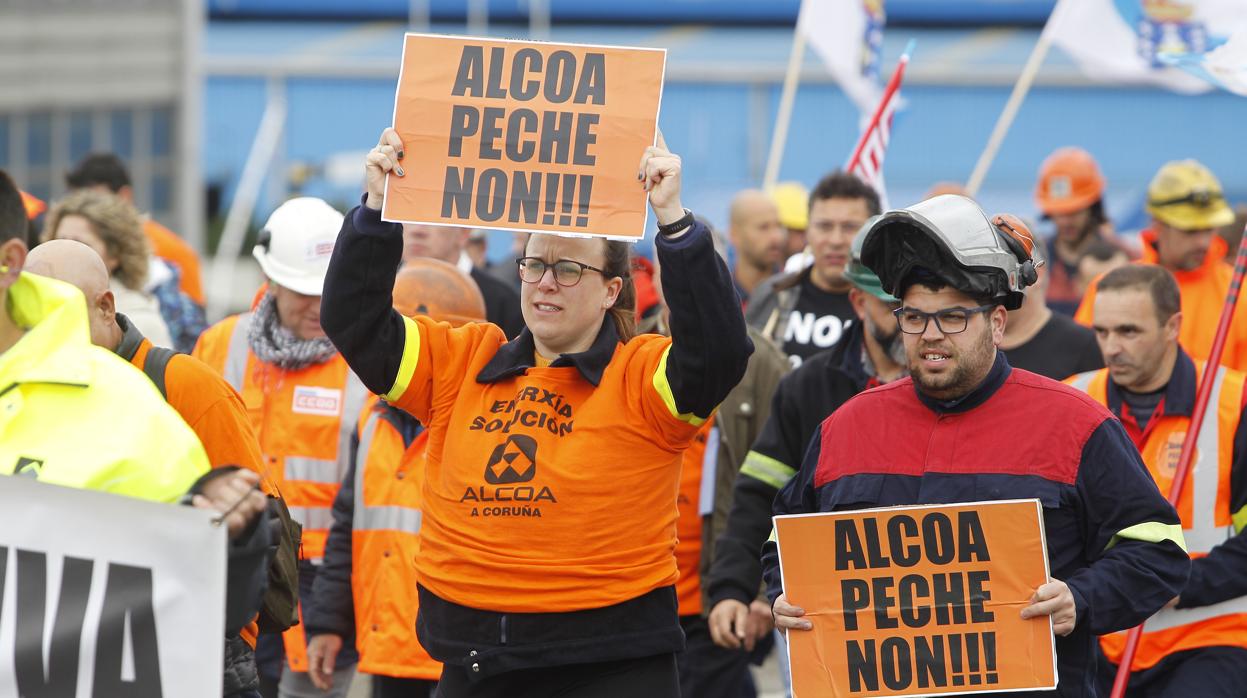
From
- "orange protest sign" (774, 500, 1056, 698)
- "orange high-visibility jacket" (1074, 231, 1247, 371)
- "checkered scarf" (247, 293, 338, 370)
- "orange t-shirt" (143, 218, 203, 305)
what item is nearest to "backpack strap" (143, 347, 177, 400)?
"orange protest sign" (774, 500, 1056, 698)

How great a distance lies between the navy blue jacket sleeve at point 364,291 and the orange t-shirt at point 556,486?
96mm

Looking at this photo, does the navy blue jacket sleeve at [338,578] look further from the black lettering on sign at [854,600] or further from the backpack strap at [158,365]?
the black lettering on sign at [854,600]

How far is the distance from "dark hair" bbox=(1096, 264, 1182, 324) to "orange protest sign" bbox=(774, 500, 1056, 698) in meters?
2.02

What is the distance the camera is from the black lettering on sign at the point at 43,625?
335 cm

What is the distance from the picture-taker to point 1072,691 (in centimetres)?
430

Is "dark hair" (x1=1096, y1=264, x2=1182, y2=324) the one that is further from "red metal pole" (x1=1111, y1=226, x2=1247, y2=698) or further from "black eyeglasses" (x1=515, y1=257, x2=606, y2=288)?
"black eyeglasses" (x1=515, y1=257, x2=606, y2=288)

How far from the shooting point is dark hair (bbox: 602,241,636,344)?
482cm

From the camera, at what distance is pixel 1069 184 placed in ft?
37.4

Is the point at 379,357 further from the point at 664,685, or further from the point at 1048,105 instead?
the point at 1048,105

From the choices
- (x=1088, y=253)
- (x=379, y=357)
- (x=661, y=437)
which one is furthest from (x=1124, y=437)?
(x=1088, y=253)

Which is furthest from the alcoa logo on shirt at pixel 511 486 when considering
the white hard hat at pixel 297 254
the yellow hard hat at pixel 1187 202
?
the yellow hard hat at pixel 1187 202

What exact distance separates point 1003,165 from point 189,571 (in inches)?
1139

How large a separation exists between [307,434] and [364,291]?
1.94 metres

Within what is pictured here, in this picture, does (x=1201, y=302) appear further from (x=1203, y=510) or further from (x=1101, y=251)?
(x=1101, y=251)
